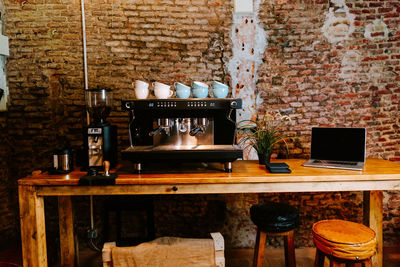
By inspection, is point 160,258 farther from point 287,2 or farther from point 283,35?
point 287,2

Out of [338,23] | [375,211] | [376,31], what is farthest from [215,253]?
[376,31]

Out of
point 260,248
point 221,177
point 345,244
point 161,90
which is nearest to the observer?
point 345,244

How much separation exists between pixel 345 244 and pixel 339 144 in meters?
0.95

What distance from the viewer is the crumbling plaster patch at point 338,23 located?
3047 millimetres

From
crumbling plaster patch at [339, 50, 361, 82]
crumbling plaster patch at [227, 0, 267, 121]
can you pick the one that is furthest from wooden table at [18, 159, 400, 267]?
crumbling plaster patch at [339, 50, 361, 82]

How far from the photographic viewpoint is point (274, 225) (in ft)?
7.50

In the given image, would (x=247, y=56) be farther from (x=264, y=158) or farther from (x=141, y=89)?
(x=141, y=89)

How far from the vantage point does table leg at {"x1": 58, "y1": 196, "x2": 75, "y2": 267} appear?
2.70m

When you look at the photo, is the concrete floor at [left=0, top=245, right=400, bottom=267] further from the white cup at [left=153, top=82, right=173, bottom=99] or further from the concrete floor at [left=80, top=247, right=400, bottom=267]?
the white cup at [left=153, top=82, right=173, bottom=99]

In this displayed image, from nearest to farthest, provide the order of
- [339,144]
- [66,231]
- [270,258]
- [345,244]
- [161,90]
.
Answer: [345,244] → [161,90] → [339,144] → [66,231] → [270,258]

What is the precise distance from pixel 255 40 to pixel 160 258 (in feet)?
7.49

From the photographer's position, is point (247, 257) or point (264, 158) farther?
point (247, 257)

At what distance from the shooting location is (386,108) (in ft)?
10.2

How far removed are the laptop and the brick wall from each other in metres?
0.49
